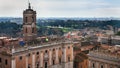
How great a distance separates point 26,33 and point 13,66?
1036 centimetres

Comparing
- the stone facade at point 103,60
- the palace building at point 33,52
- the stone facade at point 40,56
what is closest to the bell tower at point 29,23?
the palace building at point 33,52

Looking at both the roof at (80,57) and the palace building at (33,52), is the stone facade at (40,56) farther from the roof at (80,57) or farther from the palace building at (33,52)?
the roof at (80,57)

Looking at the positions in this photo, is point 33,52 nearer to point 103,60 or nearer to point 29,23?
point 29,23

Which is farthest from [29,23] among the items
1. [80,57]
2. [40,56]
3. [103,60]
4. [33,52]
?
[103,60]

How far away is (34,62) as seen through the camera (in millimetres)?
44156

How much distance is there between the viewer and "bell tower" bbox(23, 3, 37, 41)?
1869 inches

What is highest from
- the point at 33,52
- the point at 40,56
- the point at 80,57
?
the point at 33,52

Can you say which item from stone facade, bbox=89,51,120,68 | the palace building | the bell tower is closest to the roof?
the palace building

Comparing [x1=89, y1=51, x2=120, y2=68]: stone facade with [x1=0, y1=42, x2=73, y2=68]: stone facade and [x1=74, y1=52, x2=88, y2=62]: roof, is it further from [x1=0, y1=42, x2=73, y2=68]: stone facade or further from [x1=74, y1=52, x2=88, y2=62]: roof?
[x1=74, y1=52, x2=88, y2=62]: roof

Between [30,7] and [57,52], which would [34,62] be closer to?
[57,52]

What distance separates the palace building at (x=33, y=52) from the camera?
40.5 m

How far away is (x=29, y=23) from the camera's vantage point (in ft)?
157

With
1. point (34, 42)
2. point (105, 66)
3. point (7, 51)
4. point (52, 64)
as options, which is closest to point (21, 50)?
point (7, 51)

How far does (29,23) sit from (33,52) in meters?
6.68
